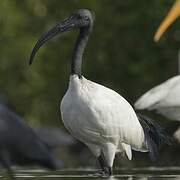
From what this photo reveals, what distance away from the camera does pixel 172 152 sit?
2809 centimetres

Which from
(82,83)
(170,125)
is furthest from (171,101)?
(170,125)

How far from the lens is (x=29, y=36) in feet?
136

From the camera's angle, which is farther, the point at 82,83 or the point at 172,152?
the point at 172,152

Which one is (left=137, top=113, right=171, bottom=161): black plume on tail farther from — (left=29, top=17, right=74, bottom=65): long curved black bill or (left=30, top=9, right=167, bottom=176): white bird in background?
(left=29, top=17, right=74, bottom=65): long curved black bill

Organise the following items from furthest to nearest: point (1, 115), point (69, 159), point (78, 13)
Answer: point (69, 159) < point (78, 13) < point (1, 115)

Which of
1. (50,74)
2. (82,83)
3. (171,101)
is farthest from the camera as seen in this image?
(50,74)

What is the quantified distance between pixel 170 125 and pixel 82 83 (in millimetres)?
14123

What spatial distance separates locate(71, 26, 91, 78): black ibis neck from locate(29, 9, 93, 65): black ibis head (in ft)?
0.34

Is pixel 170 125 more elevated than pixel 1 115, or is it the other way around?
pixel 1 115

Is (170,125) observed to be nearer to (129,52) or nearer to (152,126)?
(129,52)

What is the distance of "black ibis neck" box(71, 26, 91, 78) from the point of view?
17.2 metres

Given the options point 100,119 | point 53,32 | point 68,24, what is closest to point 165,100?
point 68,24

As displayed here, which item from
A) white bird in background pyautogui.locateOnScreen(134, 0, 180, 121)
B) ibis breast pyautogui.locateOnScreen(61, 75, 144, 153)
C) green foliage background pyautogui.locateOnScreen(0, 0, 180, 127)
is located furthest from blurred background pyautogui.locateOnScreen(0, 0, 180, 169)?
ibis breast pyautogui.locateOnScreen(61, 75, 144, 153)

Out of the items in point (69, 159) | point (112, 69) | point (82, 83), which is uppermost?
point (82, 83)
